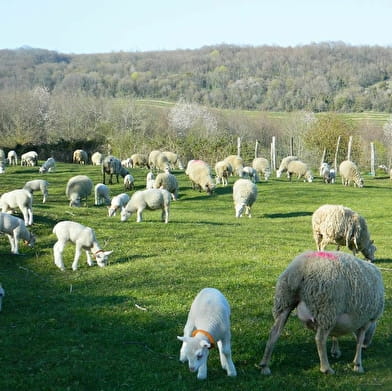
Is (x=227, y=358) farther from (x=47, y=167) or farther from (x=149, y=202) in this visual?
(x=47, y=167)

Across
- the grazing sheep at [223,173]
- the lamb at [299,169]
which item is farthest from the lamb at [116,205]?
the lamb at [299,169]

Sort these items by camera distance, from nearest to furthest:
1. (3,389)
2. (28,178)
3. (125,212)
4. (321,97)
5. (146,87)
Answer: (3,389) < (125,212) < (28,178) < (321,97) < (146,87)

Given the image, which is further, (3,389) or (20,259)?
(20,259)

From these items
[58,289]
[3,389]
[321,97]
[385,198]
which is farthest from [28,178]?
[321,97]

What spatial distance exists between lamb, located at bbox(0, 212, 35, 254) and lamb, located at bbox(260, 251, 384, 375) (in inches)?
429

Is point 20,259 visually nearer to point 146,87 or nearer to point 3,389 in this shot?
point 3,389

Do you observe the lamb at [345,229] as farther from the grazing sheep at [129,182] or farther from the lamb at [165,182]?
the grazing sheep at [129,182]

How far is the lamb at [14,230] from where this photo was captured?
17.4 metres

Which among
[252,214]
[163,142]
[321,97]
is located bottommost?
[252,214]

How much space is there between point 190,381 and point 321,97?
151175 mm

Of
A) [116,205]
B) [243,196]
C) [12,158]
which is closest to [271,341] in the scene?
[116,205]

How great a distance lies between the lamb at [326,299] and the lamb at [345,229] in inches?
313

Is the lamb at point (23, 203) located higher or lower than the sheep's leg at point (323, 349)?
higher

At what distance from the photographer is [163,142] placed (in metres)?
66.8
